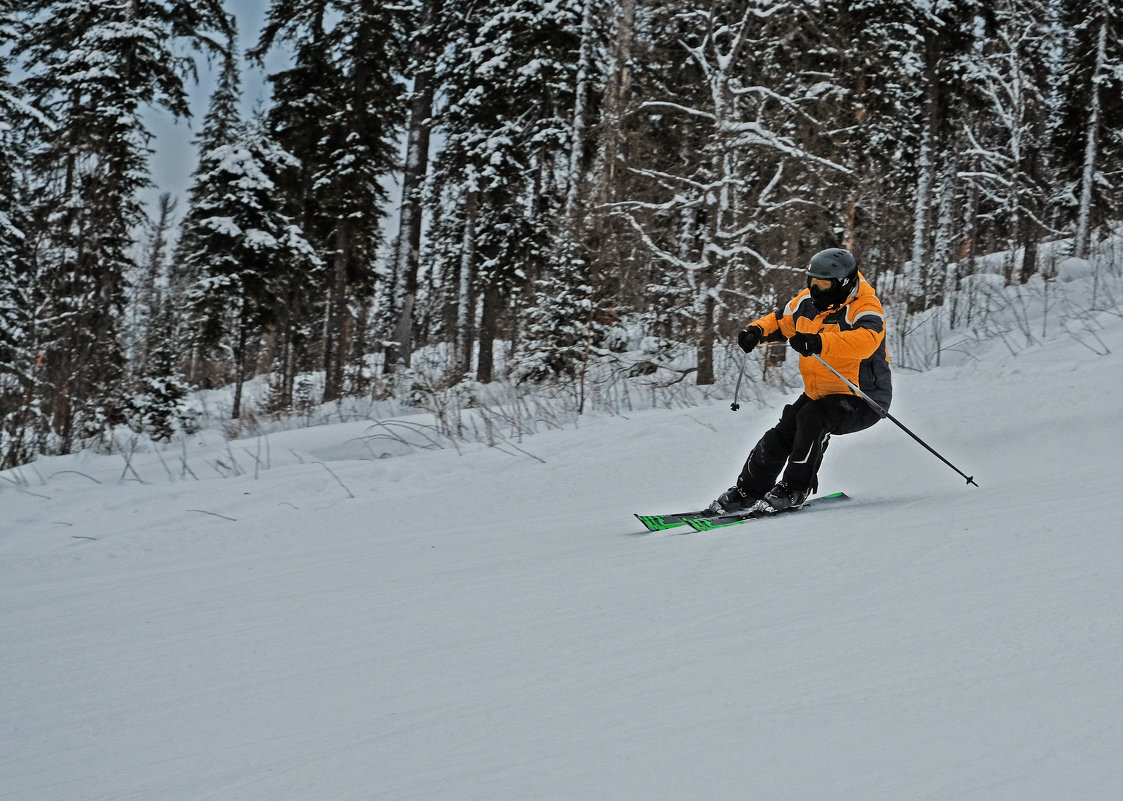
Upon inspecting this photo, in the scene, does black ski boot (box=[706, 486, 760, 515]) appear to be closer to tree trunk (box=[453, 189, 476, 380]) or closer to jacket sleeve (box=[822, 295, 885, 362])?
jacket sleeve (box=[822, 295, 885, 362])

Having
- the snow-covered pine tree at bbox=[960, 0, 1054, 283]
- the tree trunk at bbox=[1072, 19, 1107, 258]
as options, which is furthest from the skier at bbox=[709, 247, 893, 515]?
the tree trunk at bbox=[1072, 19, 1107, 258]

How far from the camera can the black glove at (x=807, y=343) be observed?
4371 millimetres

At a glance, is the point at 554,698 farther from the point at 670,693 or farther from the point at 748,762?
the point at 748,762

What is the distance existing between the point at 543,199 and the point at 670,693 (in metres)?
16.6

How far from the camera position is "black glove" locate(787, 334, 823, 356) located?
4371 millimetres

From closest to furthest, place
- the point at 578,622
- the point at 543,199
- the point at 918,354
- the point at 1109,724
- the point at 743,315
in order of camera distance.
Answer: the point at 1109,724 → the point at 578,622 → the point at 918,354 → the point at 743,315 → the point at 543,199

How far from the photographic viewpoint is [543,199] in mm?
17781

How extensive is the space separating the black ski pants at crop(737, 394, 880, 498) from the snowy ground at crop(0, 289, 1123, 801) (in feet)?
1.25

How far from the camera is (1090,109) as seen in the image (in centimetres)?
2006

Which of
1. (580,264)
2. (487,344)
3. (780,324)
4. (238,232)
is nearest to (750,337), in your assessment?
(780,324)

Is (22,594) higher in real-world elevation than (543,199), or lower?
lower

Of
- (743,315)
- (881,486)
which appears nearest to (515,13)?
(743,315)

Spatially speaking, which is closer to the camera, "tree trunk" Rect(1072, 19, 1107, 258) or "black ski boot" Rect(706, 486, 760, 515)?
"black ski boot" Rect(706, 486, 760, 515)

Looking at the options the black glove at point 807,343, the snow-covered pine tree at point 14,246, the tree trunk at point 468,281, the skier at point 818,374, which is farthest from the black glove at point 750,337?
the tree trunk at point 468,281
